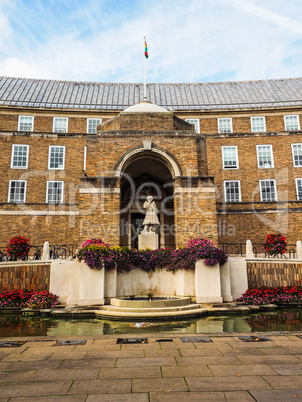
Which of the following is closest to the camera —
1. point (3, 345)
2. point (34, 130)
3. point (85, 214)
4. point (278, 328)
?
point (3, 345)

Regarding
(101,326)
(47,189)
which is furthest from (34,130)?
(101,326)

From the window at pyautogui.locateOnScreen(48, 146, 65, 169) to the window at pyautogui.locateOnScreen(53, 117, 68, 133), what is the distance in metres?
3.23

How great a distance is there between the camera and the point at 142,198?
2309cm

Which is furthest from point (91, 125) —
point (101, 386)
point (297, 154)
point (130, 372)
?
point (101, 386)

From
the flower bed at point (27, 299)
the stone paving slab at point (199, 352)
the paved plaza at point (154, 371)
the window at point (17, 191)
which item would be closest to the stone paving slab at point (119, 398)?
the paved plaza at point (154, 371)

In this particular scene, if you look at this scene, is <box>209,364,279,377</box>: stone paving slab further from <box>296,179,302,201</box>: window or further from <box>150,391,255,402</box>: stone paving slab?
<box>296,179,302,201</box>: window

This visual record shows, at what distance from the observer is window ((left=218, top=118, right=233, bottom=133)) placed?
33031 mm

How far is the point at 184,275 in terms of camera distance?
13.6 meters

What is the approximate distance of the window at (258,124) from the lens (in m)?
32.7

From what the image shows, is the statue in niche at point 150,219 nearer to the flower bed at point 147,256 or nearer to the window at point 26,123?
the flower bed at point 147,256

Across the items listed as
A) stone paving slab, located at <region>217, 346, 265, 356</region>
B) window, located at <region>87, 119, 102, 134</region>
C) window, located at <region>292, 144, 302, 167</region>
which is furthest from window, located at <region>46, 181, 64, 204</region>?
stone paving slab, located at <region>217, 346, 265, 356</region>

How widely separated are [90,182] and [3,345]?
11.2 meters

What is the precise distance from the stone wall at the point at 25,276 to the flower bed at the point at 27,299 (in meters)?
0.35

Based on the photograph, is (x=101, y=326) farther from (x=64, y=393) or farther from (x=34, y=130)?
(x=34, y=130)
